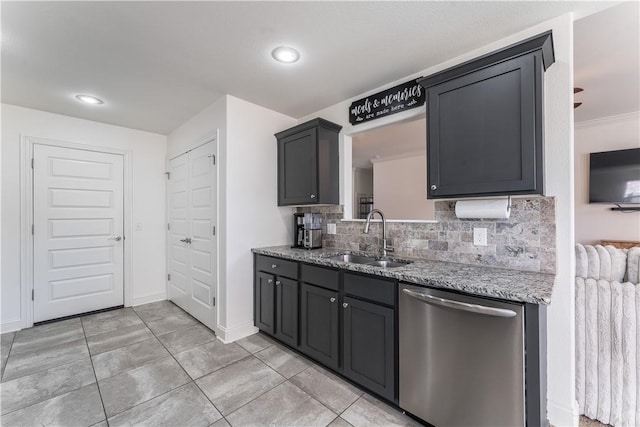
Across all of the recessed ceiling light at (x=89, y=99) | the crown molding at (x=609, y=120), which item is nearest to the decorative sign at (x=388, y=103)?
the recessed ceiling light at (x=89, y=99)

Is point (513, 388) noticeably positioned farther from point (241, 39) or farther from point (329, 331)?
point (241, 39)

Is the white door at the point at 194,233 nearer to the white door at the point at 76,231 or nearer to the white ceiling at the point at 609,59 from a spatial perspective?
the white door at the point at 76,231

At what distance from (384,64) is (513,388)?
2213mm

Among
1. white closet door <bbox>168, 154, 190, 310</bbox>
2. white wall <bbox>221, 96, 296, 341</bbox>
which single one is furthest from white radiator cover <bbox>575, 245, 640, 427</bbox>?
white closet door <bbox>168, 154, 190, 310</bbox>

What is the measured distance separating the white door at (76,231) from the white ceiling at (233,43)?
2.76ft

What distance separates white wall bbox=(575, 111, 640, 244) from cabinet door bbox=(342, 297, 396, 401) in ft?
13.3

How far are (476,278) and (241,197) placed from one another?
2187 millimetres

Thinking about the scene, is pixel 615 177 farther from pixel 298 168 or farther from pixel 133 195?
pixel 133 195

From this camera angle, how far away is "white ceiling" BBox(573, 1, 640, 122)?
5.73 feet

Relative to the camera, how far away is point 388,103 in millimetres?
2367

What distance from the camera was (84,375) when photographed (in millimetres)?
2088

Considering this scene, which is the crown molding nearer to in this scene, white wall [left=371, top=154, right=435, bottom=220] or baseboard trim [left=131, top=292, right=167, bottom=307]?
white wall [left=371, top=154, right=435, bottom=220]

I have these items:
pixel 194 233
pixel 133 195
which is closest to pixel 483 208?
pixel 194 233

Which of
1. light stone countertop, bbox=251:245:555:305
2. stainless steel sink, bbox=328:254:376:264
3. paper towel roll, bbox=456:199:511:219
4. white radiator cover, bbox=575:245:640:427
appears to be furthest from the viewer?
stainless steel sink, bbox=328:254:376:264
